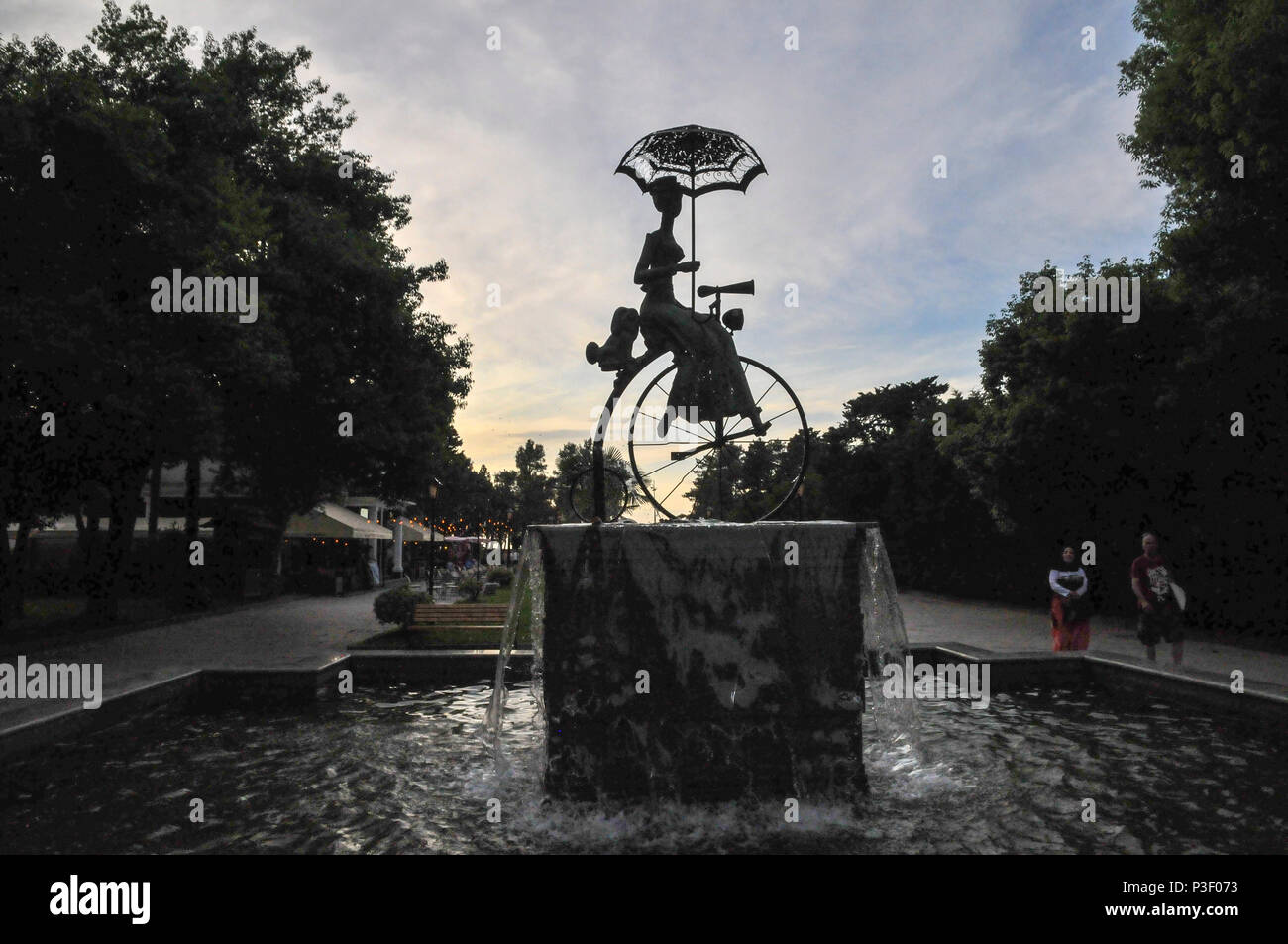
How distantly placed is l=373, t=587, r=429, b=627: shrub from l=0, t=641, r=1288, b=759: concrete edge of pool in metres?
4.27

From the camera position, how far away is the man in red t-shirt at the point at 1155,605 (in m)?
9.82

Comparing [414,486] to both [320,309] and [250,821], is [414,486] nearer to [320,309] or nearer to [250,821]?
[320,309]

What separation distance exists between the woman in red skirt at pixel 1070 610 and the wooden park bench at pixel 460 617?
28.7 ft

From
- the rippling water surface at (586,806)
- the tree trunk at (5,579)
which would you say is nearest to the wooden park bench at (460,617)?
the rippling water surface at (586,806)

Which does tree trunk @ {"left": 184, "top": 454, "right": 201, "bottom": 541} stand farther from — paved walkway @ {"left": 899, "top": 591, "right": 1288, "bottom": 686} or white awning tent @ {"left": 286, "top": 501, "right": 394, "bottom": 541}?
paved walkway @ {"left": 899, "top": 591, "right": 1288, "bottom": 686}

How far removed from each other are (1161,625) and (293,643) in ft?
44.6

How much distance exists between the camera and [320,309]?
Answer: 19.4 m

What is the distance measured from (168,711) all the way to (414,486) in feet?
48.7

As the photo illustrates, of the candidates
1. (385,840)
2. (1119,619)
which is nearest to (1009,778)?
(385,840)

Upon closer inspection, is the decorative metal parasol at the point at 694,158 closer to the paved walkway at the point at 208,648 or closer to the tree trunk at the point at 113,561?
the paved walkway at the point at 208,648

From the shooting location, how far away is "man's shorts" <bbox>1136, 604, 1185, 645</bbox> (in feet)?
32.1

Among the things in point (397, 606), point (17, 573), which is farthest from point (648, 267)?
point (17, 573)

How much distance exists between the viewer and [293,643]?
14.4 meters
